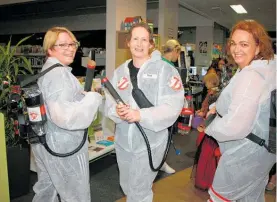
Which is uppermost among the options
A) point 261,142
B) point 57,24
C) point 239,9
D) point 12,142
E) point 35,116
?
point 239,9

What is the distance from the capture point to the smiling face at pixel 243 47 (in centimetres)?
143

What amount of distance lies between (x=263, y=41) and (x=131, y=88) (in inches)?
28.8

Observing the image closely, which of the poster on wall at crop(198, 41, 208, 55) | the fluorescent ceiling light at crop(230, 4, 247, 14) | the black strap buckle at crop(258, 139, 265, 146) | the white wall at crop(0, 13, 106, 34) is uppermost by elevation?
the fluorescent ceiling light at crop(230, 4, 247, 14)

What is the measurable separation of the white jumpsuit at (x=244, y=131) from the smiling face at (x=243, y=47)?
0.08 meters

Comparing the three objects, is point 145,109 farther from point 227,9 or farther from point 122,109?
point 227,9

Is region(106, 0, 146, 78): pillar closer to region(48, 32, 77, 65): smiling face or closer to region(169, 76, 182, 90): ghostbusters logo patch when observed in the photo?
region(48, 32, 77, 65): smiling face

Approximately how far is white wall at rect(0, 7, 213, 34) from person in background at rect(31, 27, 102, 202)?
6945 mm

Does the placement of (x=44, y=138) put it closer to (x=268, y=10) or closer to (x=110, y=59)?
(x=110, y=59)

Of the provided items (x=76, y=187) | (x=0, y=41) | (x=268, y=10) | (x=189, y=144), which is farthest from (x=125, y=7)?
(x=0, y=41)

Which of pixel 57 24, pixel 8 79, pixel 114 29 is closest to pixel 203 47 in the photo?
pixel 57 24

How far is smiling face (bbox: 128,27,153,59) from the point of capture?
1.57 m

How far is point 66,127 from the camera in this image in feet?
4.99

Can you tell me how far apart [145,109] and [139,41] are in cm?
39

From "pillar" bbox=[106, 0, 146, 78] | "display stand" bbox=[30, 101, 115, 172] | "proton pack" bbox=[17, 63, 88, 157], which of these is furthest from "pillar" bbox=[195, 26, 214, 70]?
"proton pack" bbox=[17, 63, 88, 157]
